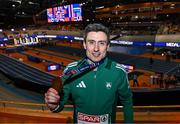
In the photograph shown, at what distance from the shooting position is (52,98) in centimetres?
206

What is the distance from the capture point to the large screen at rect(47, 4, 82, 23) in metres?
39.4

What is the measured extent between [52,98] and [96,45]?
56 centimetres

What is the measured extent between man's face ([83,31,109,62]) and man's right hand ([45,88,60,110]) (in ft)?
1.41

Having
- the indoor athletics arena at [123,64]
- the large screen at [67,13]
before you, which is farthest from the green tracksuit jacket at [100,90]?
the large screen at [67,13]

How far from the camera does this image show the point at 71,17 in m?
40.2

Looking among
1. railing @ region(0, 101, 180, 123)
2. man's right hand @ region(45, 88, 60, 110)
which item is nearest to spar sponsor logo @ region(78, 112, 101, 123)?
man's right hand @ region(45, 88, 60, 110)

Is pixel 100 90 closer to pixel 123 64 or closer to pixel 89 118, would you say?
pixel 89 118

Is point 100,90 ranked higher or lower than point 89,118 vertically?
higher

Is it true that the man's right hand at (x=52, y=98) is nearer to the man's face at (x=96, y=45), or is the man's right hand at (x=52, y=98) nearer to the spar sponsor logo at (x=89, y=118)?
the spar sponsor logo at (x=89, y=118)

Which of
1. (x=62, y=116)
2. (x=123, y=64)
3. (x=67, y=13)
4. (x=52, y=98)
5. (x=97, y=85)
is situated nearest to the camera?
(x=52, y=98)

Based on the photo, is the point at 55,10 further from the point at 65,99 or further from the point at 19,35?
the point at 65,99

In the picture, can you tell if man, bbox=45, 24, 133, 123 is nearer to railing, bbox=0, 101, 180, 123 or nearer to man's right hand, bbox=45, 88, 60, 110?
man's right hand, bbox=45, 88, 60, 110

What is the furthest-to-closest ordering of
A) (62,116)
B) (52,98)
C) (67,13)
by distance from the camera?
1. (67,13)
2. (62,116)
3. (52,98)

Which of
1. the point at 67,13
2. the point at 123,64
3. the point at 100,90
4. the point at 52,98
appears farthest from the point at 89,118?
the point at 67,13
